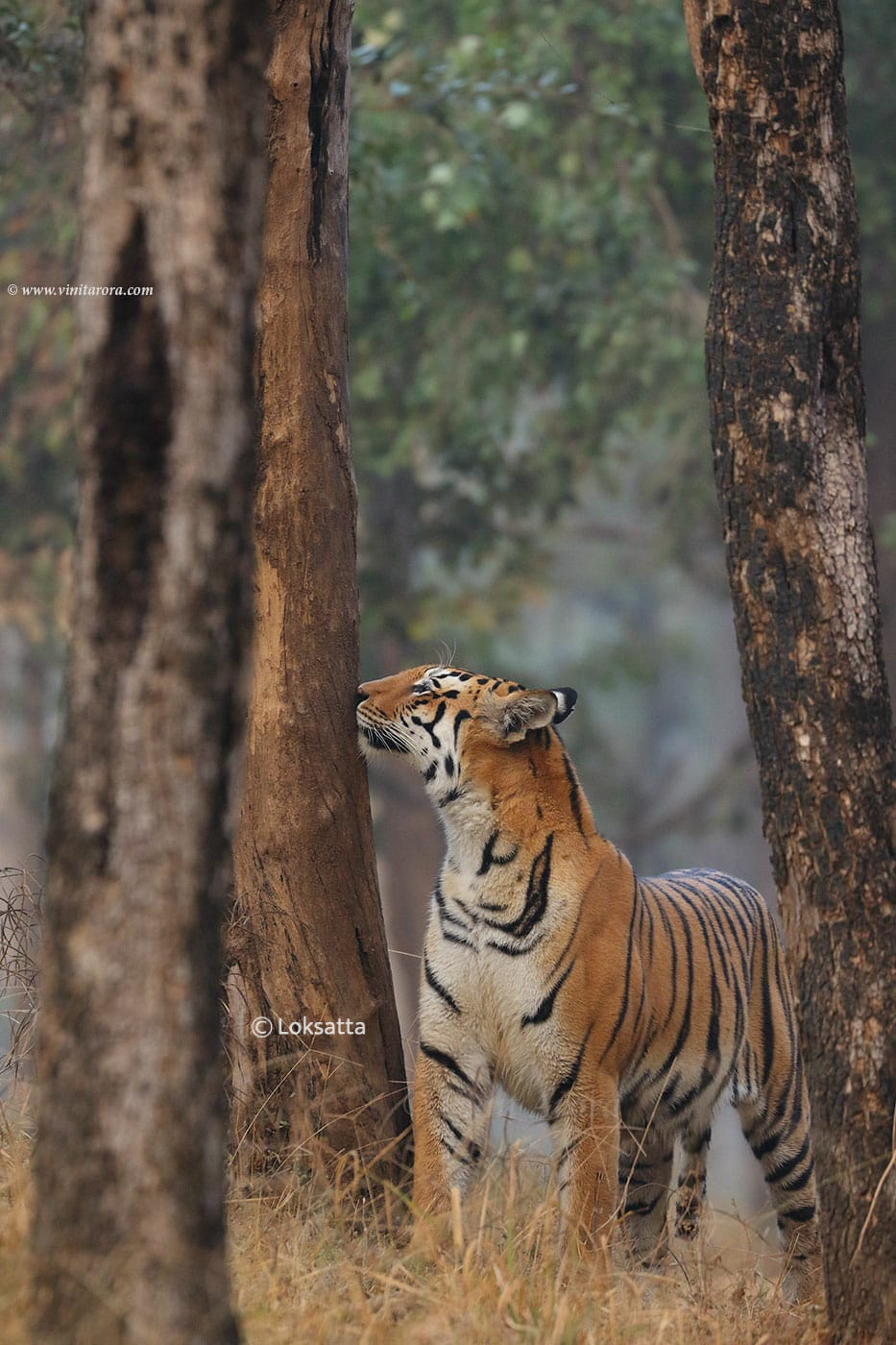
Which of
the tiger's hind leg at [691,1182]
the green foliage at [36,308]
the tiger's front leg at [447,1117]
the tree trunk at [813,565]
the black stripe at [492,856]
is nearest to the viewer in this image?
the tree trunk at [813,565]

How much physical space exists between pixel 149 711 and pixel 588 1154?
2.40m

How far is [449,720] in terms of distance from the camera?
4.69m

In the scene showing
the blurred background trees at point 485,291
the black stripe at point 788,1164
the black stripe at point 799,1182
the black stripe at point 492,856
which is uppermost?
the blurred background trees at point 485,291

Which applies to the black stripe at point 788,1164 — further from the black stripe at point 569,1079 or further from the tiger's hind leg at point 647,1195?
the black stripe at point 569,1079

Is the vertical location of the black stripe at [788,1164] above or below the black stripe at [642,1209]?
above

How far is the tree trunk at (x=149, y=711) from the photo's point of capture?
2.37 metres

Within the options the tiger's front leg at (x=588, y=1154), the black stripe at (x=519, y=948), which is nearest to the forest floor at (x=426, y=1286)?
the tiger's front leg at (x=588, y=1154)

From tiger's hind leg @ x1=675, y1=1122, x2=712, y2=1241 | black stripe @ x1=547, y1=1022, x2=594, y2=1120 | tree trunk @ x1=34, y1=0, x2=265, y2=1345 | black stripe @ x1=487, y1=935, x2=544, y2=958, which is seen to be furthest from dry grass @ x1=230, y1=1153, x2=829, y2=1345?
tiger's hind leg @ x1=675, y1=1122, x2=712, y2=1241

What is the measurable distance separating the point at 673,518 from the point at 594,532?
12.4ft

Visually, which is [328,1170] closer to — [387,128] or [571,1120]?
[571,1120]

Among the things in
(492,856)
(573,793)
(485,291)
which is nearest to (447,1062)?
(492,856)

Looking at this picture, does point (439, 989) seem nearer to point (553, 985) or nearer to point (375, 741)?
point (553, 985)

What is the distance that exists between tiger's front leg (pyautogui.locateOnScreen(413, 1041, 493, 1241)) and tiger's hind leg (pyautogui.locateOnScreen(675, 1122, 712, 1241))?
1093 mm

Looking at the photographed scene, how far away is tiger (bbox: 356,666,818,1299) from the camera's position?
14.3ft
